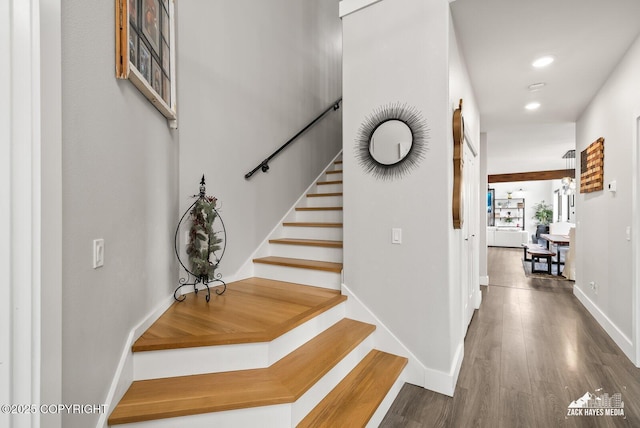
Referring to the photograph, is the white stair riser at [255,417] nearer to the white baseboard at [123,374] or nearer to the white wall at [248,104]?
the white baseboard at [123,374]

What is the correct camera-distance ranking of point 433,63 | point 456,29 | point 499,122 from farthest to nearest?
point 499,122
point 456,29
point 433,63

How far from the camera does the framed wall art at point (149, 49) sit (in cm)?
139

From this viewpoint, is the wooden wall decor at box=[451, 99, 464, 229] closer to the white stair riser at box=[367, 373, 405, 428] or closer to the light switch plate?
the light switch plate

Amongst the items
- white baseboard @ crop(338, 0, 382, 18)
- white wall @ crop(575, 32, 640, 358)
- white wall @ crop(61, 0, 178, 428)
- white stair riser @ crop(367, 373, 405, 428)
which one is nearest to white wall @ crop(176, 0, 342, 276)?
white wall @ crop(61, 0, 178, 428)

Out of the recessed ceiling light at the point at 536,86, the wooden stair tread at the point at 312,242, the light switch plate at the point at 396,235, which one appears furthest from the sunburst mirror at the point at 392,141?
the recessed ceiling light at the point at 536,86

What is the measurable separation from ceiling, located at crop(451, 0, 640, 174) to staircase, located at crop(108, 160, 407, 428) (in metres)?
2.46

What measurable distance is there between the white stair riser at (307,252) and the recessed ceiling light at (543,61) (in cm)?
263

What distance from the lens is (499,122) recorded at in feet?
16.1

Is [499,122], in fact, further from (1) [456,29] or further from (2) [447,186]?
(2) [447,186]

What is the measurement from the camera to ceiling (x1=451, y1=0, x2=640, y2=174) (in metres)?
2.19

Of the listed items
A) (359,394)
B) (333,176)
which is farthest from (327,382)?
(333,176)

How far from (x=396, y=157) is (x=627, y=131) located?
2282mm

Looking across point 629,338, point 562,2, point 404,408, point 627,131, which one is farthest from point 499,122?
point 404,408

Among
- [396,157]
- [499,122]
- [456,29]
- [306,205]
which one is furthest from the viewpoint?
[499,122]
